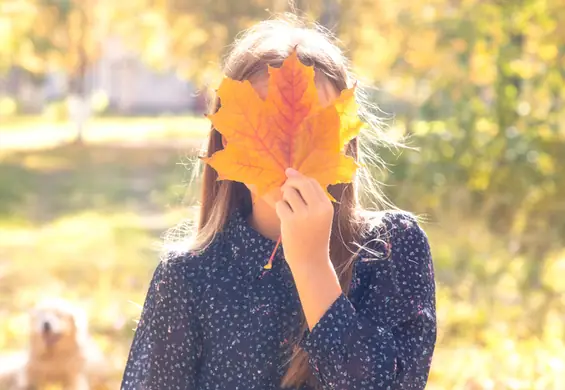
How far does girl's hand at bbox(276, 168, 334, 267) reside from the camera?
1.36 meters

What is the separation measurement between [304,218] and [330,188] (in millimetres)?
300

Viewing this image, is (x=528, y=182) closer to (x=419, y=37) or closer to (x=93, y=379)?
(x=419, y=37)

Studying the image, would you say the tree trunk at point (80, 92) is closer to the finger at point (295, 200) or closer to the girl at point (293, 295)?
the girl at point (293, 295)

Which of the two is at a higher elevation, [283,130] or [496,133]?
[283,130]

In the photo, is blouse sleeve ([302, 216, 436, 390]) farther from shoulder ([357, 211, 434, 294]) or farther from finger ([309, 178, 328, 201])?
finger ([309, 178, 328, 201])

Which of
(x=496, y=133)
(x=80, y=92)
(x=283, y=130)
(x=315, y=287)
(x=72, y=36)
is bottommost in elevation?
(x=80, y=92)

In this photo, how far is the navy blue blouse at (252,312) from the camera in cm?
148

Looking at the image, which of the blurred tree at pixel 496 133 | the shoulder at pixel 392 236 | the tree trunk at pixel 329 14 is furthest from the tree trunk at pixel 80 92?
the shoulder at pixel 392 236

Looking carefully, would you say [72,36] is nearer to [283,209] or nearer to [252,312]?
[252,312]

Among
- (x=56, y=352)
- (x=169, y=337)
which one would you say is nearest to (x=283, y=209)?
(x=169, y=337)

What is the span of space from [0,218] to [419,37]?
20.0 feet

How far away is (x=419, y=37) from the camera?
18.4ft

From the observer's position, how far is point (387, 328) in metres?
1.44

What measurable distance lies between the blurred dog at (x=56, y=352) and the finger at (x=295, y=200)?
2.70 meters
